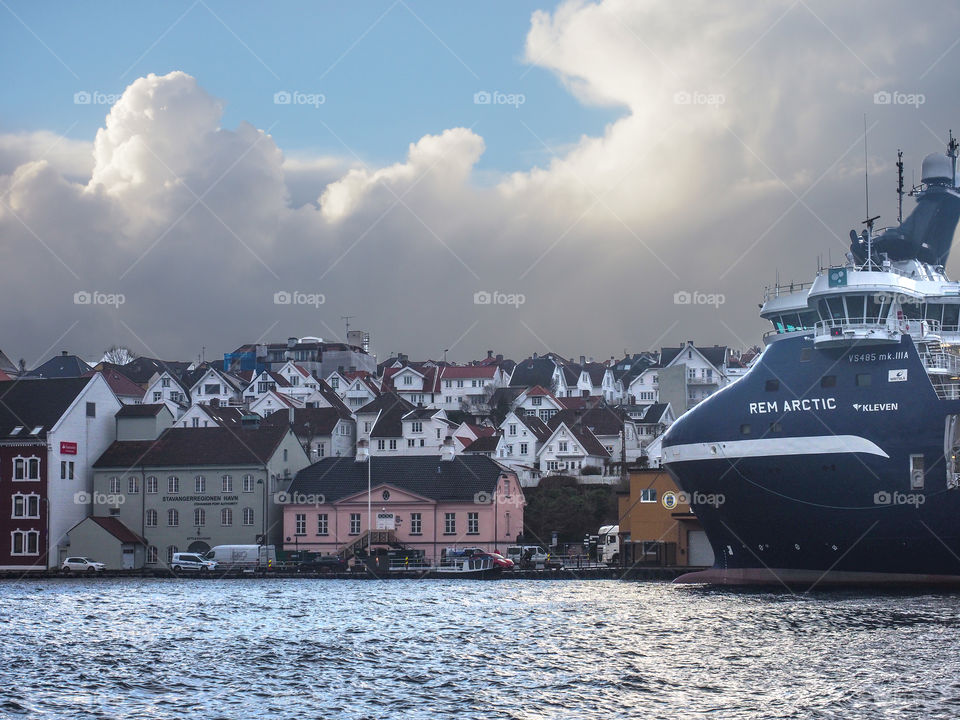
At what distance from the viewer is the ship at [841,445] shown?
50.2m

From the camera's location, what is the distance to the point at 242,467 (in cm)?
8581

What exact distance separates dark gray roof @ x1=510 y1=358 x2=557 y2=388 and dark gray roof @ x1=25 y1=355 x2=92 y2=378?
Answer: 5099cm

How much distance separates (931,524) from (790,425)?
21.3 ft

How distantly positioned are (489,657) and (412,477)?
5013 cm

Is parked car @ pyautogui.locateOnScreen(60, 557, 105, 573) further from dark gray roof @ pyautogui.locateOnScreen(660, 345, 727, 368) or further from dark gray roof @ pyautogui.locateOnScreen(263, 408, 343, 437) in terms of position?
dark gray roof @ pyautogui.locateOnScreen(660, 345, 727, 368)

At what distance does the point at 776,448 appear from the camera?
52.6 meters

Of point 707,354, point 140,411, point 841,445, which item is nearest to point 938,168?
point 841,445

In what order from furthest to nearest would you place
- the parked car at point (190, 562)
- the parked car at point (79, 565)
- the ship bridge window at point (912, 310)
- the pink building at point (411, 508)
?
the pink building at point (411, 508) < the parked car at point (190, 562) < the parked car at point (79, 565) < the ship bridge window at point (912, 310)

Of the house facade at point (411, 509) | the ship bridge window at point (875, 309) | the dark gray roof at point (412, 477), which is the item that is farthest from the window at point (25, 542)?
the ship bridge window at point (875, 309)

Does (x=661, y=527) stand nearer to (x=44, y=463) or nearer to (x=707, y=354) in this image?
(x=44, y=463)

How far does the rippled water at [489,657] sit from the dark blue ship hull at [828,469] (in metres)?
2.41

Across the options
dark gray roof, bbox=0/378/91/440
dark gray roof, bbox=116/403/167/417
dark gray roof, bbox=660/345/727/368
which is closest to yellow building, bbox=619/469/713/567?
dark gray roof, bbox=116/403/167/417

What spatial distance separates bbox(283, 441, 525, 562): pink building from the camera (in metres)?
83.9

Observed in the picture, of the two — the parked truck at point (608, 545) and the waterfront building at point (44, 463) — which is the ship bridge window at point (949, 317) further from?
the waterfront building at point (44, 463)
